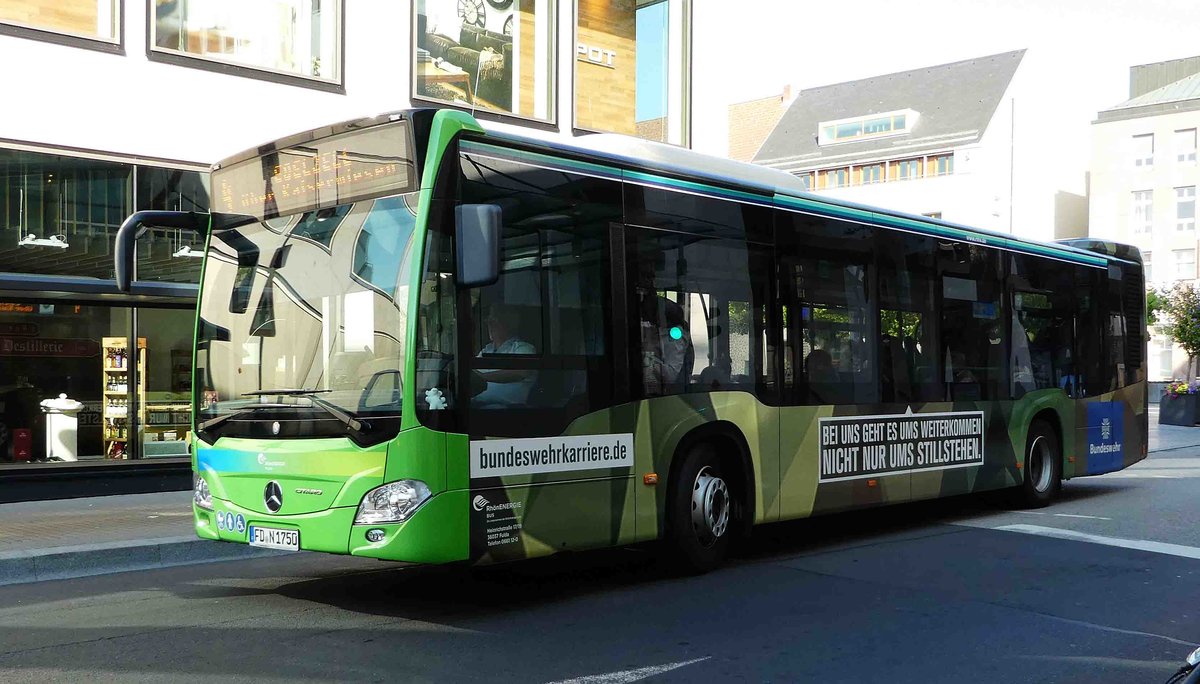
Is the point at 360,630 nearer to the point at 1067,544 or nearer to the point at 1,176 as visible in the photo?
the point at 1067,544

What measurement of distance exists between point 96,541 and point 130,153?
563cm

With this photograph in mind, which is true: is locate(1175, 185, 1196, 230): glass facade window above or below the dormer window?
below

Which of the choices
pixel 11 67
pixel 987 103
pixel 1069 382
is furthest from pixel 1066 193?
pixel 11 67

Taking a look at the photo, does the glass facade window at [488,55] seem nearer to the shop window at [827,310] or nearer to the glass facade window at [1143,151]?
the shop window at [827,310]

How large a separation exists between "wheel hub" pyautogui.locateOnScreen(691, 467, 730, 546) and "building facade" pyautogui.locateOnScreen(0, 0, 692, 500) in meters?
7.53

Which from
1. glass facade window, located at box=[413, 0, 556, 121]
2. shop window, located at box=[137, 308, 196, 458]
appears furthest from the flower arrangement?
shop window, located at box=[137, 308, 196, 458]

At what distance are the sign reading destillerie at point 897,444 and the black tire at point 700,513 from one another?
134cm

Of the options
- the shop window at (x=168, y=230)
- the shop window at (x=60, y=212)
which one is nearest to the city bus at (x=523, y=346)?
the shop window at (x=60, y=212)

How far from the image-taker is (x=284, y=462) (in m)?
7.11

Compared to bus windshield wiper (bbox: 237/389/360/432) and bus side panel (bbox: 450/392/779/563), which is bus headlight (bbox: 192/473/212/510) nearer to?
bus windshield wiper (bbox: 237/389/360/432)

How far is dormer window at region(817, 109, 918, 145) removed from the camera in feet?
253

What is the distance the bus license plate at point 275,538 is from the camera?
7.07 m

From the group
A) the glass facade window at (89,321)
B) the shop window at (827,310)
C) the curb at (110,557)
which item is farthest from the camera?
the glass facade window at (89,321)

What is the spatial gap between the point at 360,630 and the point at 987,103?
73.0 metres
